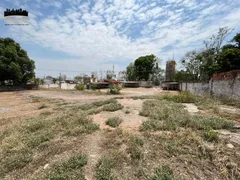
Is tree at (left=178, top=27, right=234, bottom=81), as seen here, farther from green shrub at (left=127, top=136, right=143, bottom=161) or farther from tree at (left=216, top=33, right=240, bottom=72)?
green shrub at (left=127, top=136, right=143, bottom=161)

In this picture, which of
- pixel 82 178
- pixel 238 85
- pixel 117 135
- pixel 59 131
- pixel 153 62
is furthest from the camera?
pixel 153 62

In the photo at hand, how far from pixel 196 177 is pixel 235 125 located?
2.47 m

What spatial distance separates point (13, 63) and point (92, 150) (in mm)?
19653

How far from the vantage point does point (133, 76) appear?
35.2 m

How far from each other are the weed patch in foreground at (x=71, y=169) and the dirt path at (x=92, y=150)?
81 mm

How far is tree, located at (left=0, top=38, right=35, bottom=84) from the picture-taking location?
50.1ft

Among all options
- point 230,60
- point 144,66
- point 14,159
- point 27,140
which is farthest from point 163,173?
point 144,66

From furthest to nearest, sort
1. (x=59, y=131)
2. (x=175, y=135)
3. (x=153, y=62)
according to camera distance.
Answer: (x=153, y=62), (x=59, y=131), (x=175, y=135)

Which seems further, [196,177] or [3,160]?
[3,160]

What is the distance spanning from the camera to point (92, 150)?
2.12 m

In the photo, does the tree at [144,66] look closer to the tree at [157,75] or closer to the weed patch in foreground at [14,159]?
the tree at [157,75]

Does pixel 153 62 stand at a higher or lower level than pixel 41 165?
higher

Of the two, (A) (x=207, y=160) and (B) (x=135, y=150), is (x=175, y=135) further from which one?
(B) (x=135, y=150)

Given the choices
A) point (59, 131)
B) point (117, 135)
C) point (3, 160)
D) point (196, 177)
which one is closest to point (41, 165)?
point (3, 160)
